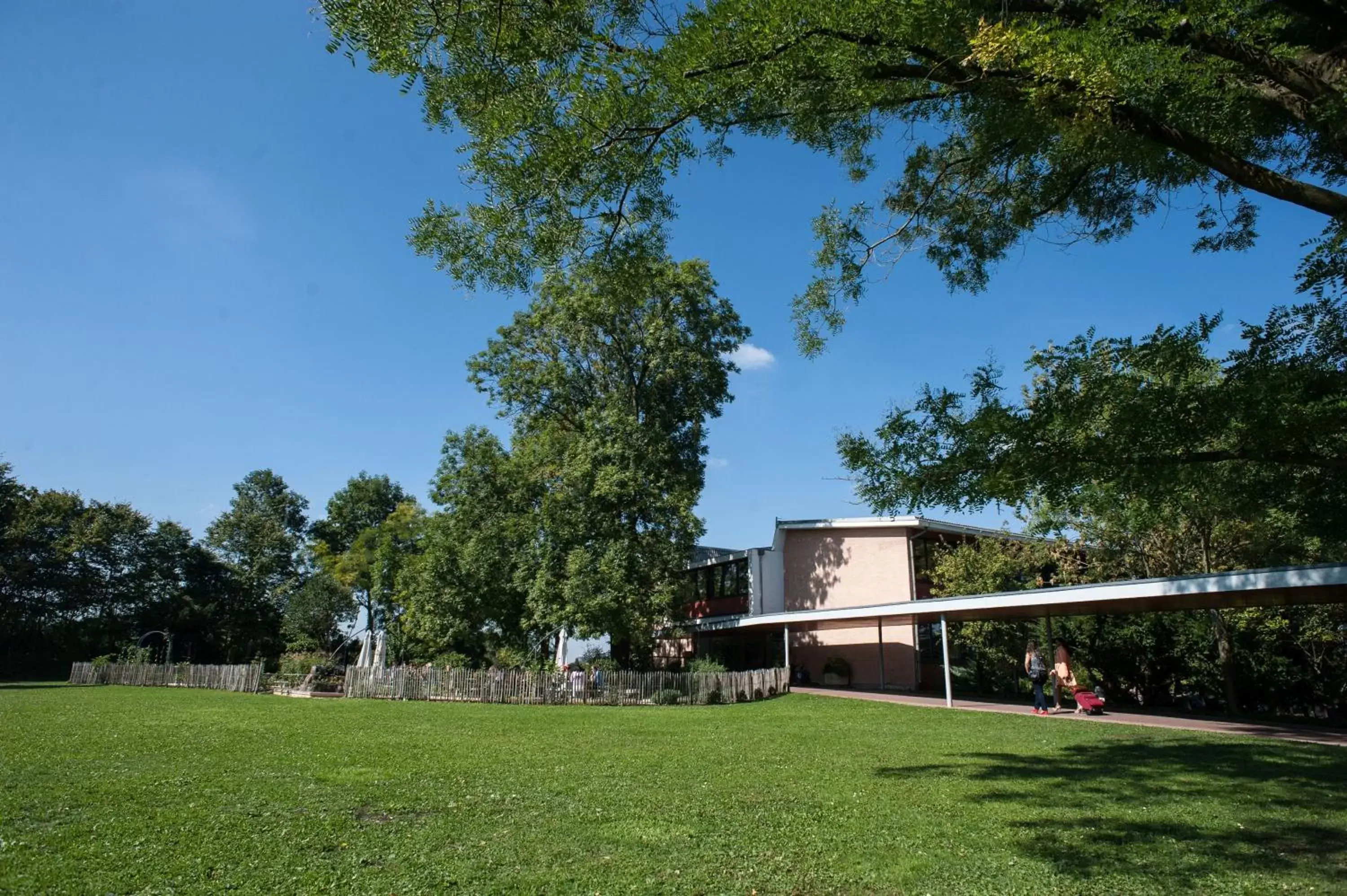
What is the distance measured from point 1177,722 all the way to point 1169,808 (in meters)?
11.2

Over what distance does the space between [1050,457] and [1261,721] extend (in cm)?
1517

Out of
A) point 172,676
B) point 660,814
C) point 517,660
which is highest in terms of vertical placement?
point 517,660

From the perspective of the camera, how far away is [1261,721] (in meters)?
17.3

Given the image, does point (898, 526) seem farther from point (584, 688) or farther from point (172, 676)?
point (172, 676)

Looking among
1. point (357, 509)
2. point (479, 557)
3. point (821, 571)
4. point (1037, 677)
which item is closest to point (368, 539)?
point (357, 509)

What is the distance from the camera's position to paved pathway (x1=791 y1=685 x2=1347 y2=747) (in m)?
14.3

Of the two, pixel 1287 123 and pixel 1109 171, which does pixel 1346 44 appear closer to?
pixel 1287 123

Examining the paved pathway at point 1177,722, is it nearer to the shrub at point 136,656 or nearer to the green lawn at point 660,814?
the green lawn at point 660,814

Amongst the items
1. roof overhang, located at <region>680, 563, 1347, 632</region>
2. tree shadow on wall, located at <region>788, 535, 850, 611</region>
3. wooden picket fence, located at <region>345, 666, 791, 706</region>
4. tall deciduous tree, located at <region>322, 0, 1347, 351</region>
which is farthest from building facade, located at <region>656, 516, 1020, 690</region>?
tall deciduous tree, located at <region>322, 0, 1347, 351</region>

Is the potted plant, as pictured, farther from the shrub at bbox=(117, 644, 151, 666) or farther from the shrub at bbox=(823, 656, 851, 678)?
the shrub at bbox=(117, 644, 151, 666)

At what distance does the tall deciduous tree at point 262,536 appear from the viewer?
198 feet

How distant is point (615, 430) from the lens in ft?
90.4

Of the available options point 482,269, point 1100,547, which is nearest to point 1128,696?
point 1100,547

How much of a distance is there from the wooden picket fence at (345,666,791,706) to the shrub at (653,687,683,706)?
0.01 metres
